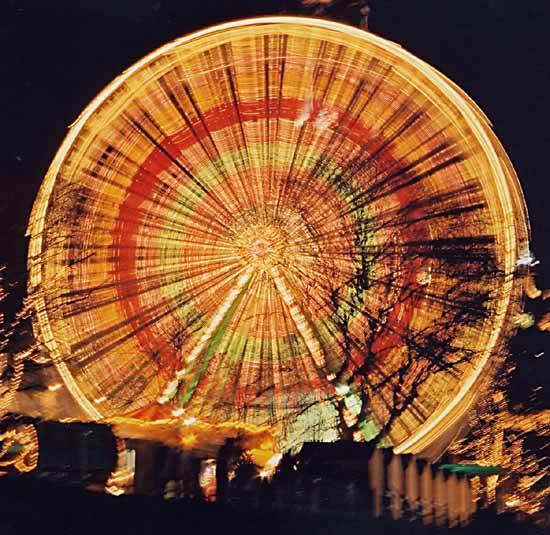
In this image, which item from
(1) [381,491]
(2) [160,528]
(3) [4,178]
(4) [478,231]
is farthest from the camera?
(3) [4,178]

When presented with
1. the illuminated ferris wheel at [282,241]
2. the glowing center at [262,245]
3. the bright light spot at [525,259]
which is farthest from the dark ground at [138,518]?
the glowing center at [262,245]

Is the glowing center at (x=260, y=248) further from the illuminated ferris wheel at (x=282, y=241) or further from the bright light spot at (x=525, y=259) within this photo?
the bright light spot at (x=525, y=259)

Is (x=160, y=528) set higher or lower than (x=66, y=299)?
lower

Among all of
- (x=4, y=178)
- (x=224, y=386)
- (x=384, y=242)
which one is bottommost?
(x=224, y=386)

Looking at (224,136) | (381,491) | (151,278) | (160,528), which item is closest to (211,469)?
(381,491)

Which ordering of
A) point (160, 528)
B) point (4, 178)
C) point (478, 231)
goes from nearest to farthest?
point (160, 528) < point (478, 231) < point (4, 178)

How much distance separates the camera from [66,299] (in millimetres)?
14000

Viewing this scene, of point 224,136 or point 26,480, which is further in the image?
point 224,136

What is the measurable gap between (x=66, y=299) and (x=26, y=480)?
572 centimetres

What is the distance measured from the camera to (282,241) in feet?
46.7

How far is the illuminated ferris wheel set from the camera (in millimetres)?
13164

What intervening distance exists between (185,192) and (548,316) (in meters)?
5.77

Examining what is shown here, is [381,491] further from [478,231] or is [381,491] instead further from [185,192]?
[185,192]

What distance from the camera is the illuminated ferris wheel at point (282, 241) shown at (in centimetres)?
1316
